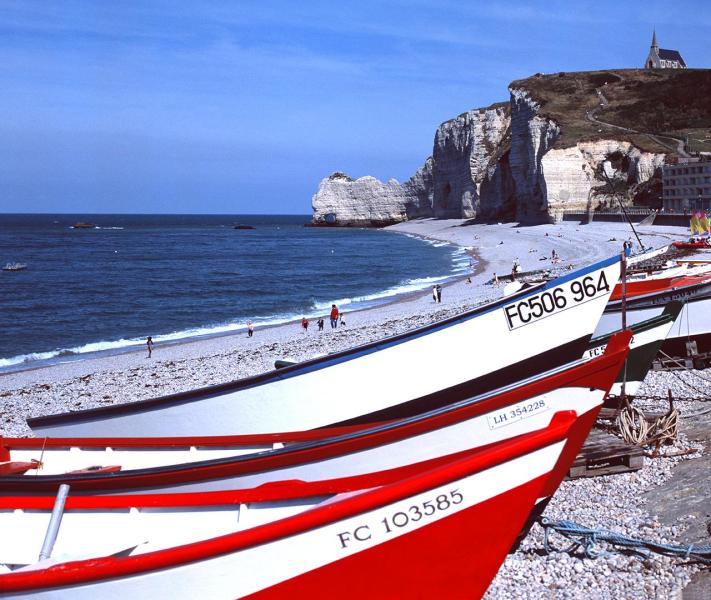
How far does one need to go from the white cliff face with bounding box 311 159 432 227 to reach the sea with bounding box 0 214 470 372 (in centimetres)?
5880

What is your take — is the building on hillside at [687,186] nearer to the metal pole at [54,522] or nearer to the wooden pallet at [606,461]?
the wooden pallet at [606,461]

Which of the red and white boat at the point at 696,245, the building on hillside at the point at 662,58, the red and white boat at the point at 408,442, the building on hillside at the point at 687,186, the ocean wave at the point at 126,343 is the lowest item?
the ocean wave at the point at 126,343

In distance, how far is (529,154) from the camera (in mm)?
97438

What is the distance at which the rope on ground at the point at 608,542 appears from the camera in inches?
314

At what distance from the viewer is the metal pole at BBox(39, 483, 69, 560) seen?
22.7 ft

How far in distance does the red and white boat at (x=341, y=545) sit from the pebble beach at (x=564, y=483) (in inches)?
61.4

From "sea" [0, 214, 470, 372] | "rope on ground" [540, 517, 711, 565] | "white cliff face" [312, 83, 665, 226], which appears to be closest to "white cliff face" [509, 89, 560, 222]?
"white cliff face" [312, 83, 665, 226]

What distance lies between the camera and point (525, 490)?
6430 millimetres

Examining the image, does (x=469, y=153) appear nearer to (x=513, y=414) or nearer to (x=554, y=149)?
(x=554, y=149)

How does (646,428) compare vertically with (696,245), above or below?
below

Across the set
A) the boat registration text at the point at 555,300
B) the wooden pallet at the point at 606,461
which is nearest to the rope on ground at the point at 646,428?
the wooden pallet at the point at 606,461

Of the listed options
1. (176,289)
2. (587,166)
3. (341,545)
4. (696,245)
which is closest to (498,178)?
(587,166)

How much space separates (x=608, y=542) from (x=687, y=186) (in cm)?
7345

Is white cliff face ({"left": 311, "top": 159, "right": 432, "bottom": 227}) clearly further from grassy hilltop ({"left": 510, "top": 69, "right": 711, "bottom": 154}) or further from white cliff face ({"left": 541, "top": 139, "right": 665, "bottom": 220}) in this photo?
white cliff face ({"left": 541, "top": 139, "right": 665, "bottom": 220})
